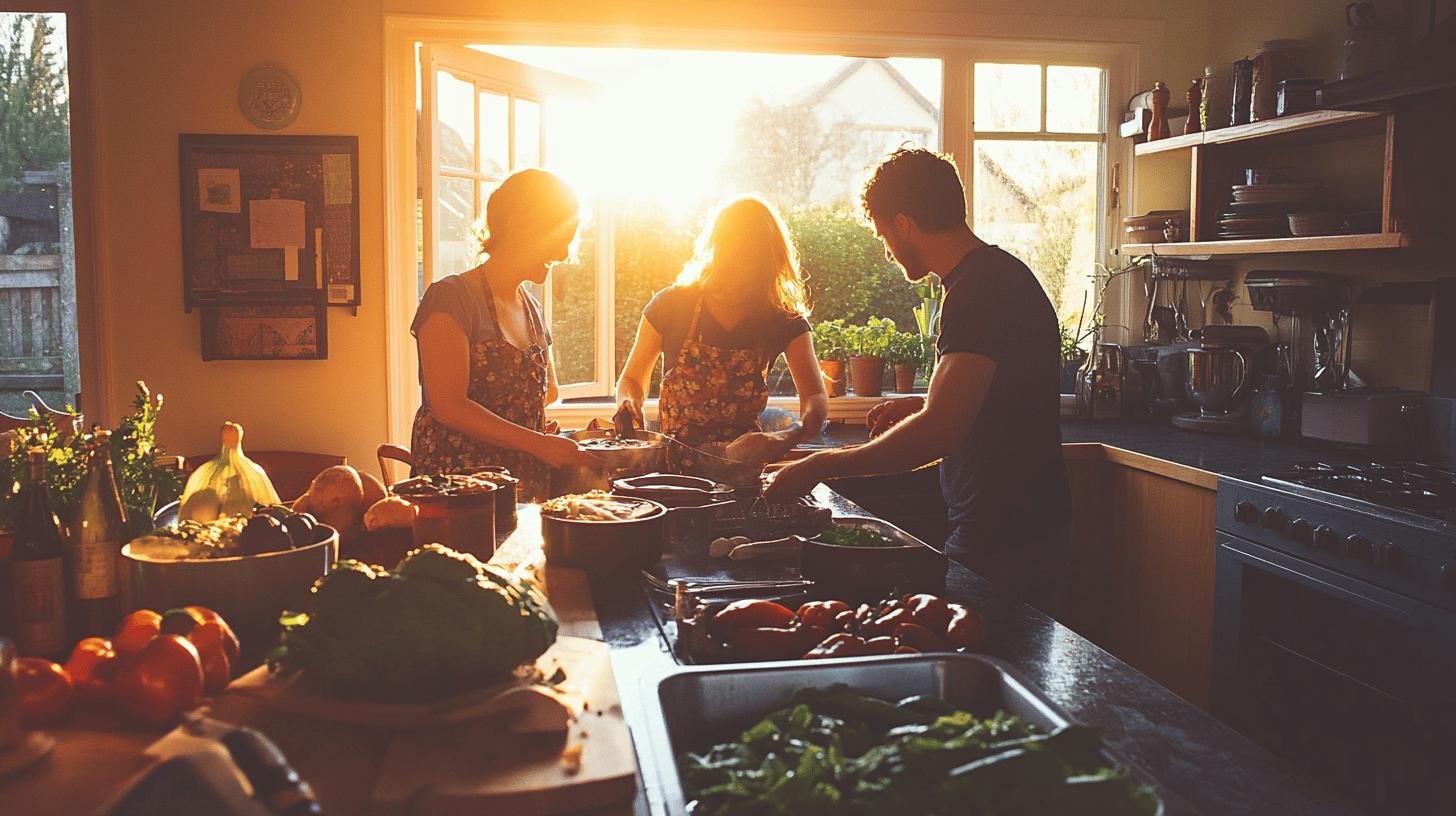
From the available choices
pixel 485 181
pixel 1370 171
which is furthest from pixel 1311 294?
pixel 485 181

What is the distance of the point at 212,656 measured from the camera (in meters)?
1.10

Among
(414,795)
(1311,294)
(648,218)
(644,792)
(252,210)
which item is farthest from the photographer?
(648,218)

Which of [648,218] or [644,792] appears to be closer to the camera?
[644,792]

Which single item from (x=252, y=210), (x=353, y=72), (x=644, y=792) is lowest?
(x=644, y=792)

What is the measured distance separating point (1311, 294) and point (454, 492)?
2.84 m

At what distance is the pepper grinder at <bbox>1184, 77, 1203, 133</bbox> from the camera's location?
13.1 ft

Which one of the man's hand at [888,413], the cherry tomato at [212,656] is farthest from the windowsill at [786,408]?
the cherry tomato at [212,656]

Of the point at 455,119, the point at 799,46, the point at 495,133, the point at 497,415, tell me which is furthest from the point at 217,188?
the point at 799,46

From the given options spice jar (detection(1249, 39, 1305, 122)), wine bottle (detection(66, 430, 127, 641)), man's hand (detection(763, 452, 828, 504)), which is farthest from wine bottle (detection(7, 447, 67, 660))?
spice jar (detection(1249, 39, 1305, 122))

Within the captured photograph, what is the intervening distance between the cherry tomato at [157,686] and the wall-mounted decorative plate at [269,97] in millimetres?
3263

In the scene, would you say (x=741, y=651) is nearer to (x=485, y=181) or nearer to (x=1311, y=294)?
(x=1311, y=294)

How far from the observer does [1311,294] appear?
3.51 metres

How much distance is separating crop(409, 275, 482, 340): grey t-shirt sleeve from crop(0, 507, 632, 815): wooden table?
5.51 ft

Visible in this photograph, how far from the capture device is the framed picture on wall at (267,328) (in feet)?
12.9
